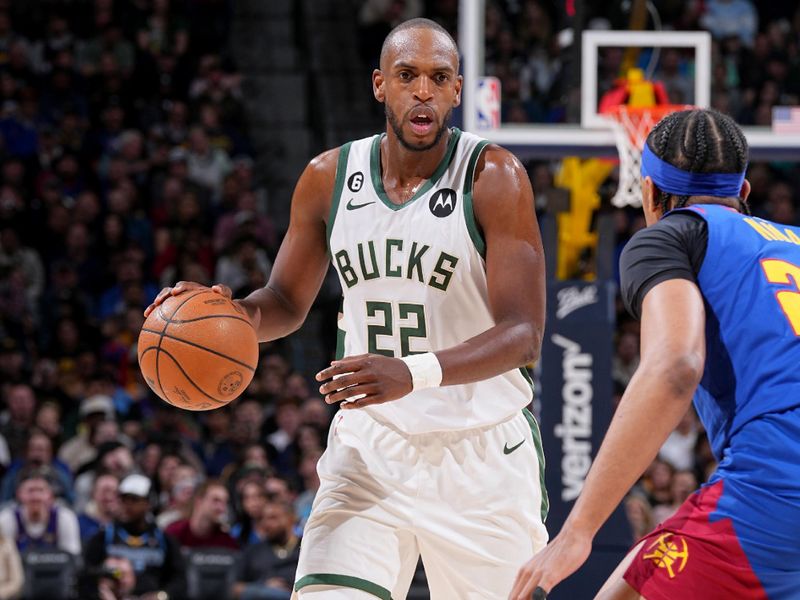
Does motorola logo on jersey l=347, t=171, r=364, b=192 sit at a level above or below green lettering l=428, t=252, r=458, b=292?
above

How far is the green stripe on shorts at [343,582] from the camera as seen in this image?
3873 millimetres

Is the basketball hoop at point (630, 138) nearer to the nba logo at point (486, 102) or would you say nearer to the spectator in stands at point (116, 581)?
the nba logo at point (486, 102)

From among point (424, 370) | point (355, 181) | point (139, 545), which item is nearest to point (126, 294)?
point (139, 545)

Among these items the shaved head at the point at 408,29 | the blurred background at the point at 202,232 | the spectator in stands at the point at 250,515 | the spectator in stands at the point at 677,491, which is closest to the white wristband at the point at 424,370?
the shaved head at the point at 408,29

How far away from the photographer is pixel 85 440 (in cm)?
1030

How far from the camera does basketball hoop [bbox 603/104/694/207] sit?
7457mm

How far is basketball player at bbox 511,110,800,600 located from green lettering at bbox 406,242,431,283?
1.11 metres

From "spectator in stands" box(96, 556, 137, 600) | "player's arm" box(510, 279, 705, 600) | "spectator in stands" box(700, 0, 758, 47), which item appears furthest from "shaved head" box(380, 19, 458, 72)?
"spectator in stands" box(700, 0, 758, 47)

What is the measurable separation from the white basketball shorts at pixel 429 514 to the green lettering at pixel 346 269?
452 millimetres

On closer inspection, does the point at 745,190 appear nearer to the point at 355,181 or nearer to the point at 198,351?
the point at 355,181

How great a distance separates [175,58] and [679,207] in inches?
441

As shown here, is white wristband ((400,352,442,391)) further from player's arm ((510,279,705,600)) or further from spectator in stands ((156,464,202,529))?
spectator in stands ((156,464,202,529))

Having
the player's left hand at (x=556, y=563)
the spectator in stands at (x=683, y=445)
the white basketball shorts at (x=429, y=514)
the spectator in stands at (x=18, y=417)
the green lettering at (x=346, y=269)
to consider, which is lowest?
the spectator in stands at (x=683, y=445)

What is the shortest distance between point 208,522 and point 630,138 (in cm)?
380
